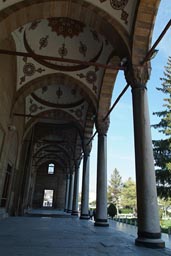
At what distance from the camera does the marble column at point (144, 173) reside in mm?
4520

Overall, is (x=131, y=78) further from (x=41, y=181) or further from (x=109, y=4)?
(x=41, y=181)

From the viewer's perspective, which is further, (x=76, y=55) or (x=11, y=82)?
(x=76, y=55)

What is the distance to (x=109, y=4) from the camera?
650cm

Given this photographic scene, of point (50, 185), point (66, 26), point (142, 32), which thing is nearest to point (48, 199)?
point (50, 185)

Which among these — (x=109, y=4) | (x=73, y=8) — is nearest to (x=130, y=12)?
(x=109, y=4)

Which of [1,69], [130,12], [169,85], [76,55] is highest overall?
[169,85]

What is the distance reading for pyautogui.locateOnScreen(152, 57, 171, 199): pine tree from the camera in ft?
43.5

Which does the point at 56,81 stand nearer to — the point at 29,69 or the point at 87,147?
the point at 29,69

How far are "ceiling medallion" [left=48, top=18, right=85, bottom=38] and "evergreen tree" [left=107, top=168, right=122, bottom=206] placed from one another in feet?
142

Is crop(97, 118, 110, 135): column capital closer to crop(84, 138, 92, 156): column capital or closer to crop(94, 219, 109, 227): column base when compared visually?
crop(94, 219, 109, 227): column base

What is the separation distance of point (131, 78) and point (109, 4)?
2383mm

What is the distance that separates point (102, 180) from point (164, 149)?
693 centimetres

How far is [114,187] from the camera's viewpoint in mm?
49844

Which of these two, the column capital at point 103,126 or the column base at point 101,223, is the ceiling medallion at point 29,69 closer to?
the column capital at point 103,126
